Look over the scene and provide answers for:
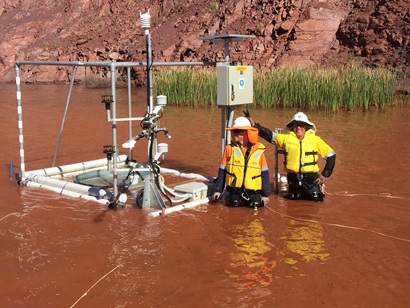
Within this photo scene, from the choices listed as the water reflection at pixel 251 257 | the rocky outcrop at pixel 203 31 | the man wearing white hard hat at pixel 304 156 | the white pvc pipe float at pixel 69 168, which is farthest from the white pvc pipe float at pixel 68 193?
the rocky outcrop at pixel 203 31

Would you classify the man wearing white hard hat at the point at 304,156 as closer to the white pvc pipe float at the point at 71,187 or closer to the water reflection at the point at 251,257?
the water reflection at the point at 251,257

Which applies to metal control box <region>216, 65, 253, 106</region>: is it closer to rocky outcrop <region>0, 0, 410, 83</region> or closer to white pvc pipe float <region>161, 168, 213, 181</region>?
white pvc pipe float <region>161, 168, 213, 181</region>

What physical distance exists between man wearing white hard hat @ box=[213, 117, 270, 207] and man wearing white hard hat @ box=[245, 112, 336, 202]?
0.50 metres

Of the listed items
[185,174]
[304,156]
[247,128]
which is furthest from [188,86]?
[247,128]

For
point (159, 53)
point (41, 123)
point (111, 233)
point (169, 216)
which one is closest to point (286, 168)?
point (169, 216)

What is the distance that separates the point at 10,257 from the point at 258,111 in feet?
50.5

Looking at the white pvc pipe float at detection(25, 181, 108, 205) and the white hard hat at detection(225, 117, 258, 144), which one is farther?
the white pvc pipe float at detection(25, 181, 108, 205)

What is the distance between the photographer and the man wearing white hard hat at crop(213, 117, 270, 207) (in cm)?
818

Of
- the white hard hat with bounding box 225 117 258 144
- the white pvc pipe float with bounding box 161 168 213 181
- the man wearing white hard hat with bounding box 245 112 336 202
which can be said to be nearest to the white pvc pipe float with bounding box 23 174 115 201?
the white pvc pipe float with bounding box 161 168 213 181

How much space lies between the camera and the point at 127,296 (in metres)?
5.41

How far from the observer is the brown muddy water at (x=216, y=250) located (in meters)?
5.43

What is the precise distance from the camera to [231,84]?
8.91 m

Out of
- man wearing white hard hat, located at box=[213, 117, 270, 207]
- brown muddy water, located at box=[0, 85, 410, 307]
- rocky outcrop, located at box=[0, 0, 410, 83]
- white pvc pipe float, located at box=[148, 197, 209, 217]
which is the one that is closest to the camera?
brown muddy water, located at box=[0, 85, 410, 307]

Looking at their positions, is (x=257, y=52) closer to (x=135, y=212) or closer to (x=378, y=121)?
(x=378, y=121)
